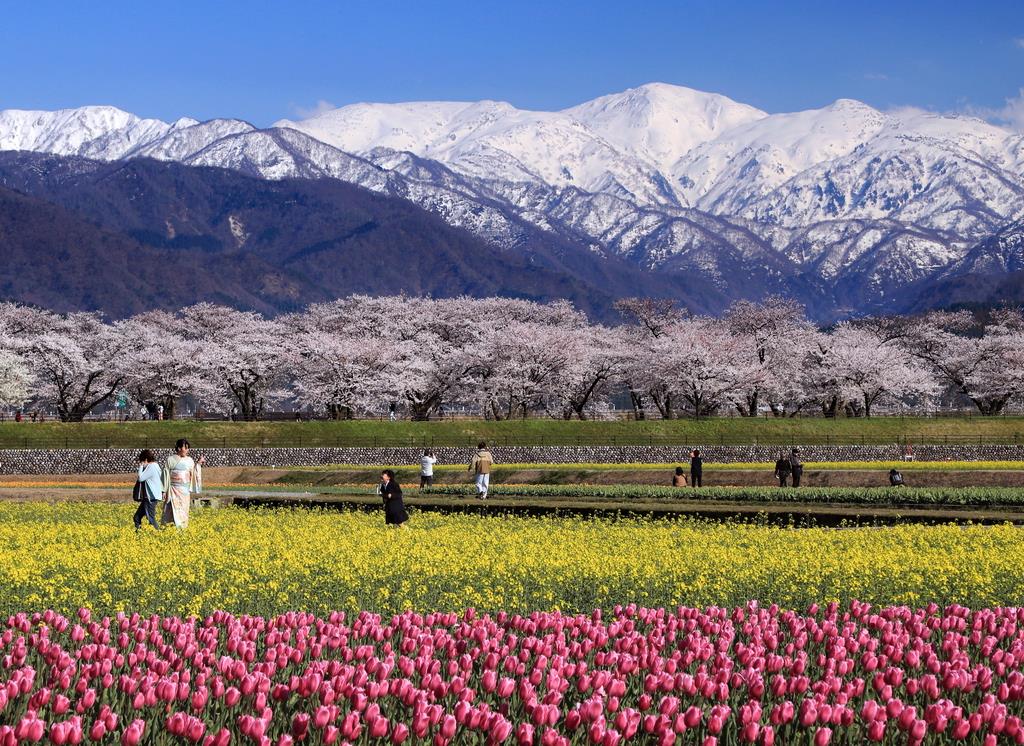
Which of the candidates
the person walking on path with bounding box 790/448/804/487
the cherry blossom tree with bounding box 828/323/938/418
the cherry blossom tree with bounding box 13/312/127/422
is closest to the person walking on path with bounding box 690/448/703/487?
the person walking on path with bounding box 790/448/804/487

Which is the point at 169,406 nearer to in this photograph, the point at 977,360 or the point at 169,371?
the point at 169,371

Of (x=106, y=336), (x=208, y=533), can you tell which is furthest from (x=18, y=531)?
(x=106, y=336)

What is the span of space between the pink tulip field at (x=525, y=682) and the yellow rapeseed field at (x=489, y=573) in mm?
1174

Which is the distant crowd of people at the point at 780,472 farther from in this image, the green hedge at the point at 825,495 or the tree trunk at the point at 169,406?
the tree trunk at the point at 169,406

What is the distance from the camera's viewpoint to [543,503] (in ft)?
104

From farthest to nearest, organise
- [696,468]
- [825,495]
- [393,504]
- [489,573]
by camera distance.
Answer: [696,468], [825,495], [393,504], [489,573]

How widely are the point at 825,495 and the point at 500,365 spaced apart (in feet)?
193

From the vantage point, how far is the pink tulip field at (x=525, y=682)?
25.3 ft

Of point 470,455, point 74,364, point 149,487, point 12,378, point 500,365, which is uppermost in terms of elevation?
point 500,365

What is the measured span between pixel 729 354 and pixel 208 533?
73.3 meters

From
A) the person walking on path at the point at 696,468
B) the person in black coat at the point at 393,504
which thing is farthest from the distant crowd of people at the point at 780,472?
the person in black coat at the point at 393,504

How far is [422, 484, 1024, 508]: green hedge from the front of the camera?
32.3 metres

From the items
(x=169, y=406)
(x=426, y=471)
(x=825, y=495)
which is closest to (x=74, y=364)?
(x=169, y=406)

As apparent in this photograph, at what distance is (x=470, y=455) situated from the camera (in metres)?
64.0
